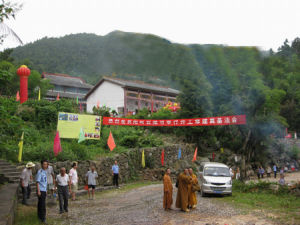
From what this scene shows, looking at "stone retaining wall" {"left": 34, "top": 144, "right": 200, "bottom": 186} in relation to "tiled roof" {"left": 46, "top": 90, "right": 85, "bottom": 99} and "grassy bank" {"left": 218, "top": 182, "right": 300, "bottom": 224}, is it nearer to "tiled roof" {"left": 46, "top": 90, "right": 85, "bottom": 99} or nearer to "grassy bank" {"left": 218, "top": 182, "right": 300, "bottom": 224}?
"grassy bank" {"left": 218, "top": 182, "right": 300, "bottom": 224}

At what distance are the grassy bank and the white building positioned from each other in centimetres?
2153

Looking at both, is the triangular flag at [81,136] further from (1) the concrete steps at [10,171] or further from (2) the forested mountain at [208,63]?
(2) the forested mountain at [208,63]

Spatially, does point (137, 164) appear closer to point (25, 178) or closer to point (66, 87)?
point (25, 178)

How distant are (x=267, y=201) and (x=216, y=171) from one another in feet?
9.63

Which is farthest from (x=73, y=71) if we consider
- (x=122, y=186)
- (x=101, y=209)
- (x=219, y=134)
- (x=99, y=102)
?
(x=101, y=209)

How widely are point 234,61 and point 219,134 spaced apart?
24003mm

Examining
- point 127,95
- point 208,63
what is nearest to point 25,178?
point 208,63

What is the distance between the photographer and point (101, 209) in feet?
36.3

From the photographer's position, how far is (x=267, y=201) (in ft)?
40.8

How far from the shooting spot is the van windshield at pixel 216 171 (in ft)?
47.7

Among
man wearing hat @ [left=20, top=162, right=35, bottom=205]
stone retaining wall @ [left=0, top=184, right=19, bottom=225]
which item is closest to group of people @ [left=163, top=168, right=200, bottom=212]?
stone retaining wall @ [left=0, top=184, right=19, bottom=225]

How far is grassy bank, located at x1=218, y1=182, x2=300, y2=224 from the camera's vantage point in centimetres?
968

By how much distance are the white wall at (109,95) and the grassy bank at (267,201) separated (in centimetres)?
2408

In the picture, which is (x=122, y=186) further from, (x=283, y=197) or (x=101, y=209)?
(x=283, y=197)
